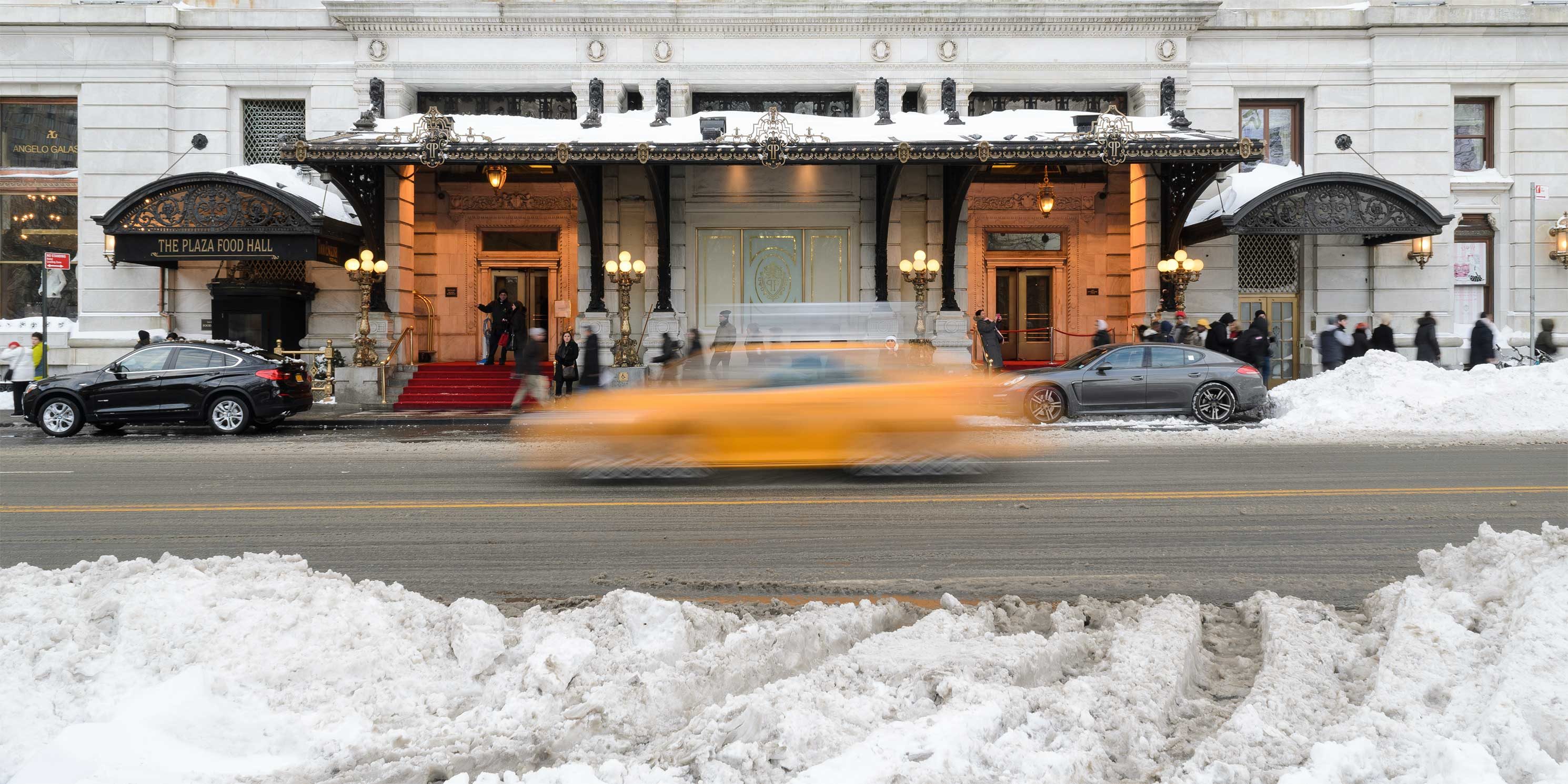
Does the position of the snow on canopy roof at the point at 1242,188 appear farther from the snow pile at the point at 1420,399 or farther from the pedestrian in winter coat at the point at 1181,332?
the snow pile at the point at 1420,399

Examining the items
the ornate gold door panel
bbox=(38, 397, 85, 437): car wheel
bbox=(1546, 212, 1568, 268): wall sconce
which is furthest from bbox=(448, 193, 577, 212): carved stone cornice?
bbox=(1546, 212, 1568, 268): wall sconce

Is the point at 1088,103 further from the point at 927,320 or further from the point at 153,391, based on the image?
the point at 153,391

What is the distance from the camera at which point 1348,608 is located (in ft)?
16.6

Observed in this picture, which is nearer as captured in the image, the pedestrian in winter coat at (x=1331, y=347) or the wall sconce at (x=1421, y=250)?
the pedestrian in winter coat at (x=1331, y=347)

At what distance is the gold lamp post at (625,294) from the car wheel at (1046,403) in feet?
33.0

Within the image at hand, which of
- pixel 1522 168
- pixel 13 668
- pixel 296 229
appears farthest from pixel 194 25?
pixel 1522 168

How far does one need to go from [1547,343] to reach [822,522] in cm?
2571

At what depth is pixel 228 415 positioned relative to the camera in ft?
56.4

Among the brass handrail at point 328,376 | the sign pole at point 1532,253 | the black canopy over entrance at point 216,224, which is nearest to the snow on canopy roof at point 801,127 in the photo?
the black canopy over entrance at point 216,224

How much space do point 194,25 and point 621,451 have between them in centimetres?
2248

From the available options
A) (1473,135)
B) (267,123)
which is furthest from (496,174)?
(1473,135)

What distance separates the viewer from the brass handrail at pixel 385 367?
2303 cm

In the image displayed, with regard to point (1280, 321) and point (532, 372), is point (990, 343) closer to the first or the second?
point (1280, 321)

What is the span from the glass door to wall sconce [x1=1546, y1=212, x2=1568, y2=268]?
651 cm
